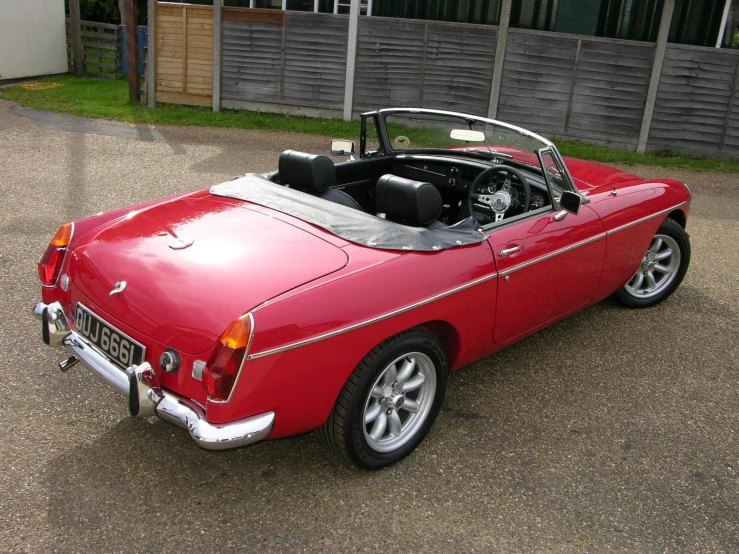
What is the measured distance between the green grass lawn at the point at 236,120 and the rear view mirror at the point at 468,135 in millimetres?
6727

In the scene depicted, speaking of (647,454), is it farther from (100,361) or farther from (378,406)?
(100,361)

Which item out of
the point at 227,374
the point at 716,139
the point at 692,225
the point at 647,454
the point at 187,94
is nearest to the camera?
the point at 227,374

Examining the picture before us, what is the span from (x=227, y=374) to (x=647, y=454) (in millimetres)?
2184

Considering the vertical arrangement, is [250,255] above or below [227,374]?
above

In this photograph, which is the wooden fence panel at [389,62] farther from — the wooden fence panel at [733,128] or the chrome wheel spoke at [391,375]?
the chrome wheel spoke at [391,375]

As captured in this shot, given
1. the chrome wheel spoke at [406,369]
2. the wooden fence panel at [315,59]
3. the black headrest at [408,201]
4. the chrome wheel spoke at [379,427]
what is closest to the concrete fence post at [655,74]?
the wooden fence panel at [315,59]

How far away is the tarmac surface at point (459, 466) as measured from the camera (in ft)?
9.30

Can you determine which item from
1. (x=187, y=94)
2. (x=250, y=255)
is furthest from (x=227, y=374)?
(x=187, y=94)

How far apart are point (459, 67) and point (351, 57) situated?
73.9 inches

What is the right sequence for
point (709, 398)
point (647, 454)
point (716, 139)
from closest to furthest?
Result: point (647, 454), point (709, 398), point (716, 139)

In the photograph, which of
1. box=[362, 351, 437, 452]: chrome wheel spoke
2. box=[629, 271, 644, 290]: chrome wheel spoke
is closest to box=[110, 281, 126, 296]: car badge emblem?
box=[362, 351, 437, 452]: chrome wheel spoke

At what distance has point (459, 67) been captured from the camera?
38.7 ft

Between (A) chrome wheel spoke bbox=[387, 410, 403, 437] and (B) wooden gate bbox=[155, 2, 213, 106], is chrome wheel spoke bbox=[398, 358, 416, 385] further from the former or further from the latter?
(B) wooden gate bbox=[155, 2, 213, 106]

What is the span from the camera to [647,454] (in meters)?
3.47
